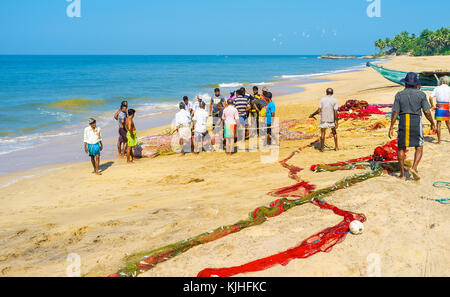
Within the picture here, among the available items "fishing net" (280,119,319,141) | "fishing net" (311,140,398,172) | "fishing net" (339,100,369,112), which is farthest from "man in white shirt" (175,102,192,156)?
"fishing net" (339,100,369,112)

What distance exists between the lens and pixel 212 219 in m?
4.80

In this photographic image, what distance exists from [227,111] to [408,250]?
620 cm

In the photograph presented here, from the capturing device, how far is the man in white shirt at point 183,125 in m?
9.45

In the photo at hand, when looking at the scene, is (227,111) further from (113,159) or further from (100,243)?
(100,243)

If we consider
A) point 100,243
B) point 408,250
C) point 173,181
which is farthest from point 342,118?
point 100,243

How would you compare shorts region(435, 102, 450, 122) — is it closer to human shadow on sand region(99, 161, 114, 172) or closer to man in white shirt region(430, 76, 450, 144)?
man in white shirt region(430, 76, 450, 144)

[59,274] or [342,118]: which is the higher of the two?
[342,118]

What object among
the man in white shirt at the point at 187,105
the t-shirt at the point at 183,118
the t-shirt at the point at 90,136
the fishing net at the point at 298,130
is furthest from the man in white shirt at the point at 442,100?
the t-shirt at the point at 90,136

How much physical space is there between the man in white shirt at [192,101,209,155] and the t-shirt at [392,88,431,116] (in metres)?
5.33

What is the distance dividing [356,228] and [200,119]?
6.27 m

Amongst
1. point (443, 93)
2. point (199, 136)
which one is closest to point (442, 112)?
point (443, 93)

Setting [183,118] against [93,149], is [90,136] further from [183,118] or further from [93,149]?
[183,118]

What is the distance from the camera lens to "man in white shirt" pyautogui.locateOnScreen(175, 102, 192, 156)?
372 inches

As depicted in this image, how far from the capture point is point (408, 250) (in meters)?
3.63
